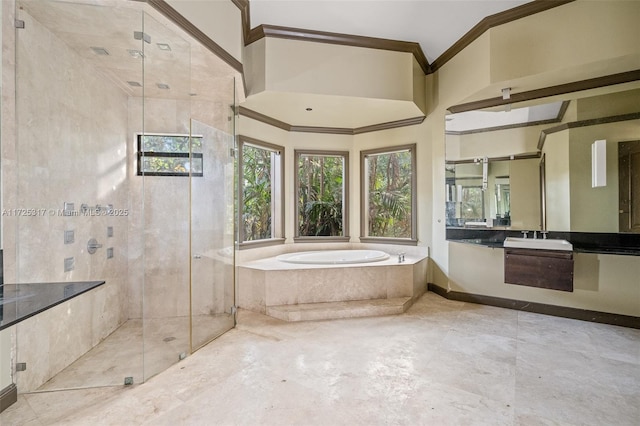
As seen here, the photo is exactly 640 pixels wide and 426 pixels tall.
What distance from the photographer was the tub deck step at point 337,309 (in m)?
3.40

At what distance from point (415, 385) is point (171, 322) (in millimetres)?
2200

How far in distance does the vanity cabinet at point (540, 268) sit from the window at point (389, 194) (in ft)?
4.57

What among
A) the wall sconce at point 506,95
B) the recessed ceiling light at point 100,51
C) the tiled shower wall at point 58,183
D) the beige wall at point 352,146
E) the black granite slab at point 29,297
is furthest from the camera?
the beige wall at point 352,146

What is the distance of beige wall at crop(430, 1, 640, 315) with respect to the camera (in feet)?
9.00

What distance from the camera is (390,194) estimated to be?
4.90 metres

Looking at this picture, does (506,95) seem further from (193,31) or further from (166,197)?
(166,197)

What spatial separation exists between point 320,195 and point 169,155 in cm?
233

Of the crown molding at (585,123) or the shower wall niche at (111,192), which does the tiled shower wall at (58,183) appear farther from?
the crown molding at (585,123)

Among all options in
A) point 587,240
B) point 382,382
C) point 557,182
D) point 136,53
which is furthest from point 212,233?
point 587,240

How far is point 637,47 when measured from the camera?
266 cm

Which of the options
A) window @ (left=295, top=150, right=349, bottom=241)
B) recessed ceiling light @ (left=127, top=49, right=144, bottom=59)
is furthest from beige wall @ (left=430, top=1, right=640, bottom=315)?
recessed ceiling light @ (left=127, top=49, right=144, bottom=59)

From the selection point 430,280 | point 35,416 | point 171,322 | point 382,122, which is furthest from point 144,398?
point 382,122

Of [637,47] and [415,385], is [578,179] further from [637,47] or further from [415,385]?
[415,385]

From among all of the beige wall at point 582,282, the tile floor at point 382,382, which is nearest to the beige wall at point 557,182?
the beige wall at point 582,282
